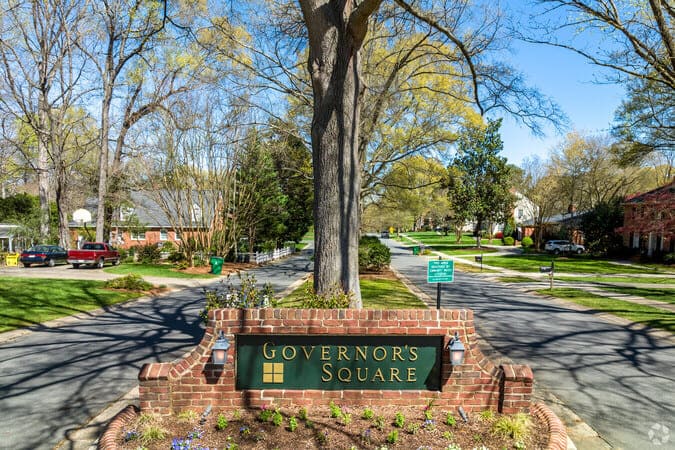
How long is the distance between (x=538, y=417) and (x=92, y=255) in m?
25.7

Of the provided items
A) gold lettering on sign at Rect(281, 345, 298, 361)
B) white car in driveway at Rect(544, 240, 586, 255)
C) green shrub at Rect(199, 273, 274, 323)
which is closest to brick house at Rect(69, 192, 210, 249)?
green shrub at Rect(199, 273, 274, 323)

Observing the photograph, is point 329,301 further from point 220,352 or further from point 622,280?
point 622,280

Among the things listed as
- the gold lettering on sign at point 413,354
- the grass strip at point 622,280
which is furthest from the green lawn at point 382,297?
the grass strip at point 622,280

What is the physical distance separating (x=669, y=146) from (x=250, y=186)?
2536 centimetres

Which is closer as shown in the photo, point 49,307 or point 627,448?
point 627,448

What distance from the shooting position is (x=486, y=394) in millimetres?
4777

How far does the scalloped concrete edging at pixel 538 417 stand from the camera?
4.01m

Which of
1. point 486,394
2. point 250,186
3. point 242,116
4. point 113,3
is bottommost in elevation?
point 486,394

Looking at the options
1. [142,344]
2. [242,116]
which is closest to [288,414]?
[142,344]

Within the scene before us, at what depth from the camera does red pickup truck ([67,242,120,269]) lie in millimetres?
23875

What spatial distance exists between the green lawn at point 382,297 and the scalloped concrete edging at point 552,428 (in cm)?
666

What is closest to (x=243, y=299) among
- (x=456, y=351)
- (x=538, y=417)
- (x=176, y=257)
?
(x=456, y=351)

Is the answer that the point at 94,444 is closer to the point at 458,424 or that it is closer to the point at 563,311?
the point at 458,424

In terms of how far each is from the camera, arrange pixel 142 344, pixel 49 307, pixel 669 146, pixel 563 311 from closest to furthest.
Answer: pixel 142 344, pixel 49 307, pixel 563 311, pixel 669 146
